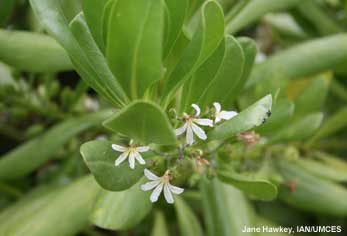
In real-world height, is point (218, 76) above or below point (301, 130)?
below

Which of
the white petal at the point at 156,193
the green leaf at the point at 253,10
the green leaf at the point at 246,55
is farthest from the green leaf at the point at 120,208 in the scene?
the green leaf at the point at 253,10

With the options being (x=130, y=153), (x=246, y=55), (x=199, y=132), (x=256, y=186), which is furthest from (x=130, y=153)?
(x=246, y=55)

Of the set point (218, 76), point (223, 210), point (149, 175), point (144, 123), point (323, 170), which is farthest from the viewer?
point (323, 170)

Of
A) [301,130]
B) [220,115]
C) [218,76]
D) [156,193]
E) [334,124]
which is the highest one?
[334,124]

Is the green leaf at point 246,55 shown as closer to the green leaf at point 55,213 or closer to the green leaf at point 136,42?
the green leaf at point 136,42

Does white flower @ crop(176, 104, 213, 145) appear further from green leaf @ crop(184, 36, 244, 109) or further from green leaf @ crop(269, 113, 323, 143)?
green leaf @ crop(269, 113, 323, 143)

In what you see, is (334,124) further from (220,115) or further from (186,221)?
(220,115)

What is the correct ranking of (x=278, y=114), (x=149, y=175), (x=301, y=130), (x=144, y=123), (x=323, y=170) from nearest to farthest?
(x=144, y=123) → (x=149, y=175) → (x=278, y=114) → (x=301, y=130) → (x=323, y=170)

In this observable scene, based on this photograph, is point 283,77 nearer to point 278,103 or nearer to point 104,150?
point 278,103
